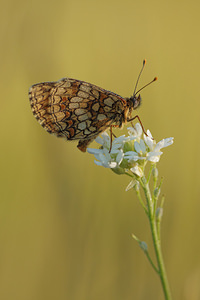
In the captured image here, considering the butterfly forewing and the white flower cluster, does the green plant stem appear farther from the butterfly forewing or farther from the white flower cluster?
the butterfly forewing

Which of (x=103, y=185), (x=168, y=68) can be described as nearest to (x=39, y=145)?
(x=103, y=185)

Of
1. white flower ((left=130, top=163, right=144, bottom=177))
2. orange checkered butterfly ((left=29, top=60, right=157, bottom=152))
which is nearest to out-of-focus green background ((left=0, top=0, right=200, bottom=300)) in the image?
white flower ((left=130, top=163, right=144, bottom=177))

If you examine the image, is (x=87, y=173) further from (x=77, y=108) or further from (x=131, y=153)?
(x=131, y=153)

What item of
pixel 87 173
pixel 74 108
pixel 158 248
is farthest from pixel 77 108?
pixel 158 248

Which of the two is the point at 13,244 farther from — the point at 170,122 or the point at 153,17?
the point at 153,17

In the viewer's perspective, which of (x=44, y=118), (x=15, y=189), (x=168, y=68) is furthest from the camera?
(x=168, y=68)
